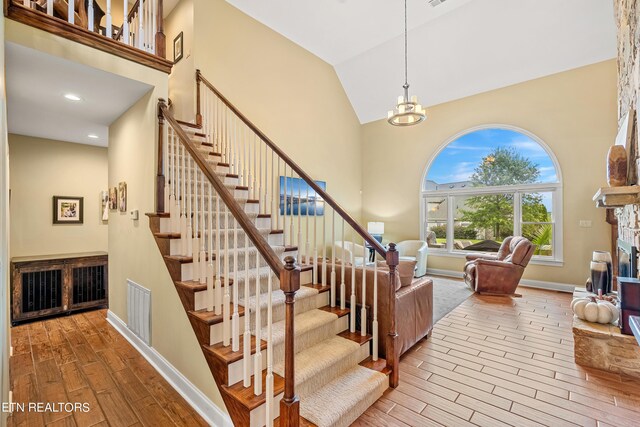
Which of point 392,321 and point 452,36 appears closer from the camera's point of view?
point 392,321

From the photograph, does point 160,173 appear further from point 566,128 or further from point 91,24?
point 566,128

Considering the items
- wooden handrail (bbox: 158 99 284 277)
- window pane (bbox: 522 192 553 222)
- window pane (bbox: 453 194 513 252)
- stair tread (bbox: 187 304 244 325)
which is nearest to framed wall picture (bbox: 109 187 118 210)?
wooden handrail (bbox: 158 99 284 277)

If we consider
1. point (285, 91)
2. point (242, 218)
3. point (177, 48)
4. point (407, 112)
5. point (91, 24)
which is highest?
point (177, 48)

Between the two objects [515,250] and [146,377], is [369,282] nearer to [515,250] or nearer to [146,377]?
[146,377]

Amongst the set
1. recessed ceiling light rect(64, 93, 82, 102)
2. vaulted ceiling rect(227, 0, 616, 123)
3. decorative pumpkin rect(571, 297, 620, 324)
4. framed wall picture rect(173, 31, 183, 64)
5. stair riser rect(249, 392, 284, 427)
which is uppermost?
vaulted ceiling rect(227, 0, 616, 123)

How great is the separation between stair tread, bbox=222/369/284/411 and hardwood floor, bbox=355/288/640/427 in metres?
0.63

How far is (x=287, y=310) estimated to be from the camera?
148 cm

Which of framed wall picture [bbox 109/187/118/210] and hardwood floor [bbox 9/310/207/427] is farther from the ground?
framed wall picture [bbox 109/187/118/210]

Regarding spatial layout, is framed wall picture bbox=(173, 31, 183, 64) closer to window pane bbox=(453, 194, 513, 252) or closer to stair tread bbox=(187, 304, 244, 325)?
stair tread bbox=(187, 304, 244, 325)

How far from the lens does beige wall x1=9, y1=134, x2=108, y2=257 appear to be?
415cm

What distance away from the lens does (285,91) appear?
5.72 meters

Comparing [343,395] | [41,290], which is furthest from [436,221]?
[41,290]

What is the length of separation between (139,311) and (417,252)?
516cm

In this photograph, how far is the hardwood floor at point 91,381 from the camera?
2033mm
